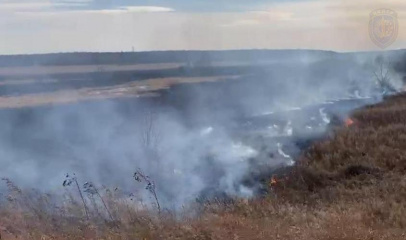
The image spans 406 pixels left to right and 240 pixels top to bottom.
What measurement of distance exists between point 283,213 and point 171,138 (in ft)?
54.0

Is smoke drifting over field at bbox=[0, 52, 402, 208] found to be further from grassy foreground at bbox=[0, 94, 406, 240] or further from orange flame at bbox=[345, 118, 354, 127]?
grassy foreground at bbox=[0, 94, 406, 240]

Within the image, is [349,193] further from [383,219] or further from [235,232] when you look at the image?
[235,232]

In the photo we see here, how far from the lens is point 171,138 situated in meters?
28.1

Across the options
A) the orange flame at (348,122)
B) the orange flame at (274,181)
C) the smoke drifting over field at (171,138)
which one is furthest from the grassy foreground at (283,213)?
the orange flame at (348,122)

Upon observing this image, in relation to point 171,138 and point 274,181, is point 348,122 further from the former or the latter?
point 274,181

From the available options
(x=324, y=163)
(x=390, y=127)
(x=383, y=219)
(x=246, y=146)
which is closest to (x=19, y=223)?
(x=383, y=219)

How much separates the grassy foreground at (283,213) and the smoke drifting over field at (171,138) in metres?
2.16

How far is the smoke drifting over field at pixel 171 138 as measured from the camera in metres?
20.0

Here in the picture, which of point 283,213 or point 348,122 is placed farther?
point 348,122

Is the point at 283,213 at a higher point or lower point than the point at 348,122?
higher

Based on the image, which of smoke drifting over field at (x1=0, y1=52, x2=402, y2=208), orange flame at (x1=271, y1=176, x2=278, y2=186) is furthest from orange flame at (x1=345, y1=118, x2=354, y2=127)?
orange flame at (x1=271, y1=176, x2=278, y2=186)

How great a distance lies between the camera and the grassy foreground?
9.27m

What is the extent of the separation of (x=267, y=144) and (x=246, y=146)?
0.84 meters


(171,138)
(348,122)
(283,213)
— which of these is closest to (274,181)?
(283,213)
